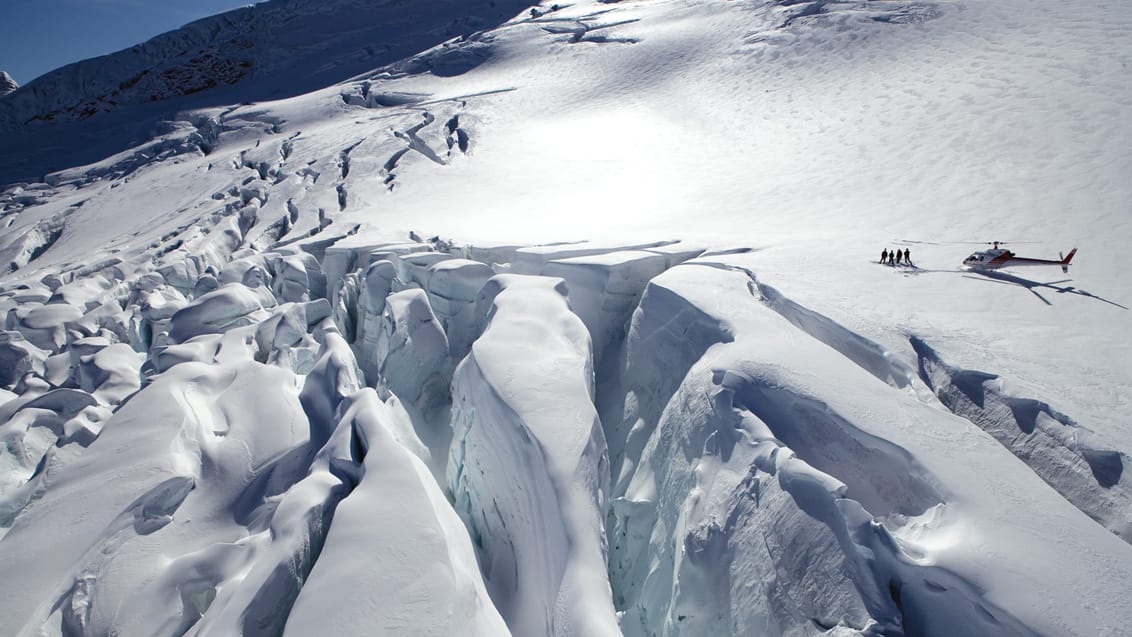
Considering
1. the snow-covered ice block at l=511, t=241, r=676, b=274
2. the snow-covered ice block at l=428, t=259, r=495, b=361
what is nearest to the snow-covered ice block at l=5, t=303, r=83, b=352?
the snow-covered ice block at l=428, t=259, r=495, b=361

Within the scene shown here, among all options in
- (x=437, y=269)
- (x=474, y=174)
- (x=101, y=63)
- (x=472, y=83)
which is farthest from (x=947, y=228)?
(x=101, y=63)

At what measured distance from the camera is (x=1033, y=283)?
3.99 meters

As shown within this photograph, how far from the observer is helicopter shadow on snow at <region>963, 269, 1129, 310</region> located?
3.74 m

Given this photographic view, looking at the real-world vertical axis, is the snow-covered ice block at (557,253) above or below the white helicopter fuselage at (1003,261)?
above

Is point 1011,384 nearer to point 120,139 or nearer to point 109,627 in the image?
point 109,627

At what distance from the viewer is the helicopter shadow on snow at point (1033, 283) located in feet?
12.3

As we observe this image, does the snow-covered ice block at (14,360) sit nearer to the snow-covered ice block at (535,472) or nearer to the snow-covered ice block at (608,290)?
the snow-covered ice block at (535,472)

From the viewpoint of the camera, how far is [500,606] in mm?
2838

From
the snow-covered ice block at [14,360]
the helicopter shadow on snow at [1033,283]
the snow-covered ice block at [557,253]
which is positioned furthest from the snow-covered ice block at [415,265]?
the helicopter shadow on snow at [1033,283]

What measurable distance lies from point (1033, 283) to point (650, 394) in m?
3.42

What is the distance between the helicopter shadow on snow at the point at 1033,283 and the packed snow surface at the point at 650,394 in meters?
0.05

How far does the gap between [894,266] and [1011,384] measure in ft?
7.22

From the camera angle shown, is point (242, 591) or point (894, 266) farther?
point (894, 266)

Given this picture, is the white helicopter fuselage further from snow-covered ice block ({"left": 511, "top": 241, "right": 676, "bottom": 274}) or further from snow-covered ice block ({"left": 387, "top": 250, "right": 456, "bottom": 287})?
snow-covered ice block ({"left": 387, "top": 250, "right": 456, "bottom": 287})
